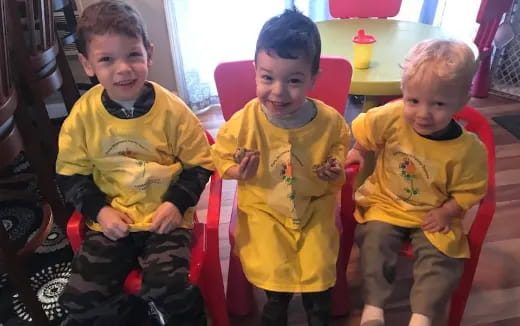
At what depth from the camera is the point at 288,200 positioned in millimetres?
1202

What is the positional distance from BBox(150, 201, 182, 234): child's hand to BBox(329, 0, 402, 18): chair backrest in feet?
4.39

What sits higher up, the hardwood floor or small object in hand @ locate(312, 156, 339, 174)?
small object in hand @ locate(312, 156, 339, 174)

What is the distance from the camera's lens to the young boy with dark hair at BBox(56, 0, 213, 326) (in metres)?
1.15

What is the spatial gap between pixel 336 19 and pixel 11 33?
4.09ft

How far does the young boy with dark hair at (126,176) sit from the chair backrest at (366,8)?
1.17 metres

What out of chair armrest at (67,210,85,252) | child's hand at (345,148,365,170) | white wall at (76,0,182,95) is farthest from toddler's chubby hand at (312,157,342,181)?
white wall at (76,0,182,95)

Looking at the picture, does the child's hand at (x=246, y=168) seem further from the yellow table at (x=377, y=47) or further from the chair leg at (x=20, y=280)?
the chair leg at (x=20, y=280)

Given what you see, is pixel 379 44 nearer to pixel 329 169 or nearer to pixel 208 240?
pixel 329 169

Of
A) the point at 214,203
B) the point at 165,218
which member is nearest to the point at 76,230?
the point at 165,218

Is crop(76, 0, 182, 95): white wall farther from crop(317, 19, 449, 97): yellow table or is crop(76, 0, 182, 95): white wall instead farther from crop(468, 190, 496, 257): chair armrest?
crop(468, 190, 496, 257): chair armrest

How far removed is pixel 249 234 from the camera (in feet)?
4.00

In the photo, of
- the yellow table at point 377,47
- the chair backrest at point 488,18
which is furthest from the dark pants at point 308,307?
the chair backrest at point 488,18

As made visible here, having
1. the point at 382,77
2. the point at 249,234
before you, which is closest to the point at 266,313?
the point at 249,234

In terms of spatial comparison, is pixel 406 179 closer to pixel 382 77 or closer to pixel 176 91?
pixel 382 77
